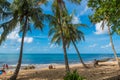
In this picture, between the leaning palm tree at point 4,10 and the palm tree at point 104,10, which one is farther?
the leaning palm tree at point 4,10

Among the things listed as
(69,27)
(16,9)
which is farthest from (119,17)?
(69,27)

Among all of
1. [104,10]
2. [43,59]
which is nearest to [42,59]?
[43,59]

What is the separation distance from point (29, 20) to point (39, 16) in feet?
4.63

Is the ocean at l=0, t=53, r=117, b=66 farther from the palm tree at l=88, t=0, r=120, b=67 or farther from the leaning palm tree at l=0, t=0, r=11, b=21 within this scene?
the palm tree at l=88, t=0, r=120, b=67

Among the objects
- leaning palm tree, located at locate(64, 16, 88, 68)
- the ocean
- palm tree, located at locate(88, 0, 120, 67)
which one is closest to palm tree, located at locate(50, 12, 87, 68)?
leaning palm tree, located at locate(64, 16, 88, 68)

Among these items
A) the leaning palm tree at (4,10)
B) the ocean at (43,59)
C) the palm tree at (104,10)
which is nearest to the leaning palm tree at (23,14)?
the leaning palm tree at (4,10)

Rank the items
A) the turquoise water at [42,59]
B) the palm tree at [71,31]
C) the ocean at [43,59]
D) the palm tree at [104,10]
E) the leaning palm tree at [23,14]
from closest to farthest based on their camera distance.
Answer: the palm tree at [104,10] < the leaning palm tree at [23,14] < the palm tree at [71,31] < the ocean at [43,59] < the turquoise water at [42,59]

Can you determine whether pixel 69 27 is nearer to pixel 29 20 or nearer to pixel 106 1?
pixel 29 20

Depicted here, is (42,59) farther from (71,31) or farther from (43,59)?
(71,31)

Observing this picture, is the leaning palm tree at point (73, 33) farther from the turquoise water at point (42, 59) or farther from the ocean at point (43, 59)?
the turquoise water at point (42, 59)

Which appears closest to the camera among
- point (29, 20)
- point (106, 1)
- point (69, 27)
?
point (106, 1)

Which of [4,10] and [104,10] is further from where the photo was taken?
[4,10]

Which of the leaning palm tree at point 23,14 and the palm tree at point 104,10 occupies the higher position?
the leaning palm tree at point 23,14

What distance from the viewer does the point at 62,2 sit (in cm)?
1844
